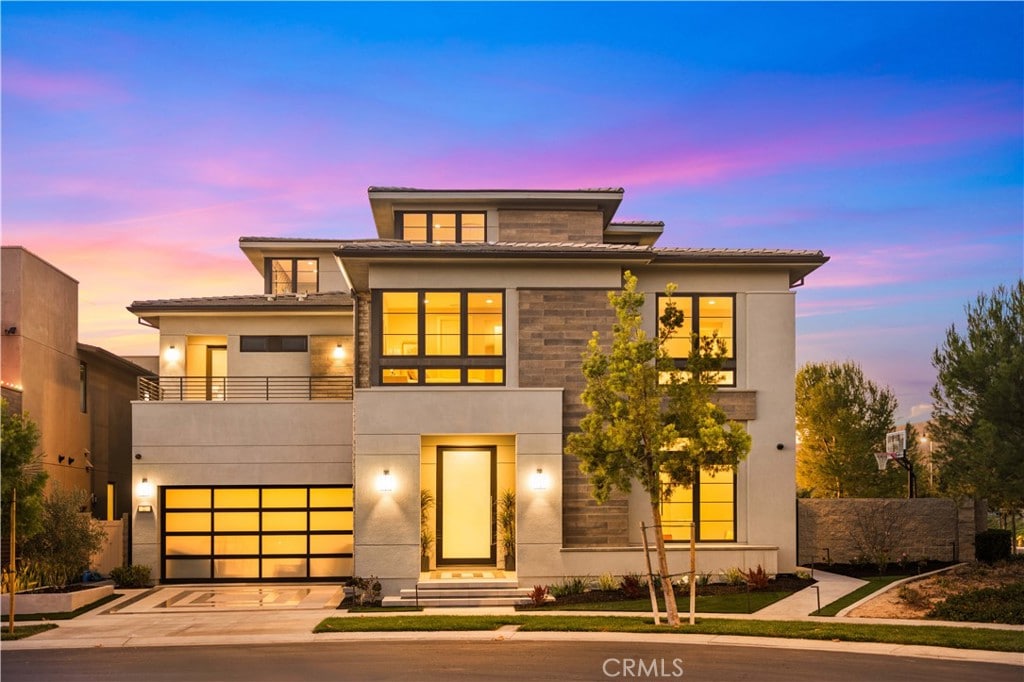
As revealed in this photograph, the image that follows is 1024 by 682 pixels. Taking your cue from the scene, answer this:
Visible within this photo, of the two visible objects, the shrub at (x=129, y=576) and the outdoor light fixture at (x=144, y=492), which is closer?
the shrub at (x=129, y=576)

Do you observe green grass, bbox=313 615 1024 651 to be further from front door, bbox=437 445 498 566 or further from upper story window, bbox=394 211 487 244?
upper story window, bbox=394 211 487 244

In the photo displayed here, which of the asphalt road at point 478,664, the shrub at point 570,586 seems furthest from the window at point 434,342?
the asphalt road at point 478,664

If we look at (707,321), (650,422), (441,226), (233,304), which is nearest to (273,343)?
(233,304)

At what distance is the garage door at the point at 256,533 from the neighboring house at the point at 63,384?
157 inches

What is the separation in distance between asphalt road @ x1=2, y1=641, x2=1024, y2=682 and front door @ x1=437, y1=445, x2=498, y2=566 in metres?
6.73

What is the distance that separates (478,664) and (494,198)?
1491cm

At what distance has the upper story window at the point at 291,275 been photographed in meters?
32.9

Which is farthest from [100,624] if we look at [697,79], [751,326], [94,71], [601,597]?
[697,79]

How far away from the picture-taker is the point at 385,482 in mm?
21531

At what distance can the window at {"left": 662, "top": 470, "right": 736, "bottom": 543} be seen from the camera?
22.8 meters

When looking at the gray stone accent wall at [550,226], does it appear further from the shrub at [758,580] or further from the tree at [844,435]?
the tree at [844,435]

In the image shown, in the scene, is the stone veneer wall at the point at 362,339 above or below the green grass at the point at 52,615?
above

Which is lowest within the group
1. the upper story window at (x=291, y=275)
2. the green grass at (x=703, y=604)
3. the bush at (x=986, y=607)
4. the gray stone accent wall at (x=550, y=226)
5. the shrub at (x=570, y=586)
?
the green grass at (x=703, y=604)

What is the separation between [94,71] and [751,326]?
17.2 meters
